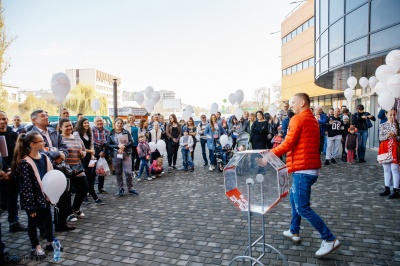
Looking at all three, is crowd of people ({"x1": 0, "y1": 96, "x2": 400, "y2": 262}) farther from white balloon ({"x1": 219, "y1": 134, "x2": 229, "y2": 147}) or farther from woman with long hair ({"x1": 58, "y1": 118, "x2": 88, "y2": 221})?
white balloon ({"x1": 219, "y1": 134, "x2": 229, "y2": 147})

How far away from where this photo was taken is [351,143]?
32.9 ft

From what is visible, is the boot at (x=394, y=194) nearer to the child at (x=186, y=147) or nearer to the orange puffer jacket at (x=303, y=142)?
the orange puffer jacket at (x=303, y=142)

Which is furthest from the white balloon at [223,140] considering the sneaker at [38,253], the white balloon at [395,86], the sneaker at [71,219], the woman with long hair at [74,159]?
the sneaker at [38,253]

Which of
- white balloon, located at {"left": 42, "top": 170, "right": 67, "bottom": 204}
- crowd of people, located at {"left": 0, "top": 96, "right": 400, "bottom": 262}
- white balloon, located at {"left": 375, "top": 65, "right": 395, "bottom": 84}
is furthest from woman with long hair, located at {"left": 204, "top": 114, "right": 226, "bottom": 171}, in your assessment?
white balloon, located at {"left": 42, "top": 170, "right": 67, "bottom": 204}

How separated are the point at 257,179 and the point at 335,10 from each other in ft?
44.6

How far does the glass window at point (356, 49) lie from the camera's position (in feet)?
37.4

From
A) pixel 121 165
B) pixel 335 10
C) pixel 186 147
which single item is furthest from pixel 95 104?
pixel 335 10

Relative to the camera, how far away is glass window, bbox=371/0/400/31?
1003cm

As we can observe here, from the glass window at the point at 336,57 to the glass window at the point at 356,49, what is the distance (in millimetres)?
352

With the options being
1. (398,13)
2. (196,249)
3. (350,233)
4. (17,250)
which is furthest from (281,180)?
(398,13)

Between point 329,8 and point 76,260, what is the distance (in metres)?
15.3

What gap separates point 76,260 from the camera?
3.69 metres

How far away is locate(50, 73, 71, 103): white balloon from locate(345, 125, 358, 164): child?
918cm

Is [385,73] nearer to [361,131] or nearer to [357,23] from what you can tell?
[361,131]
